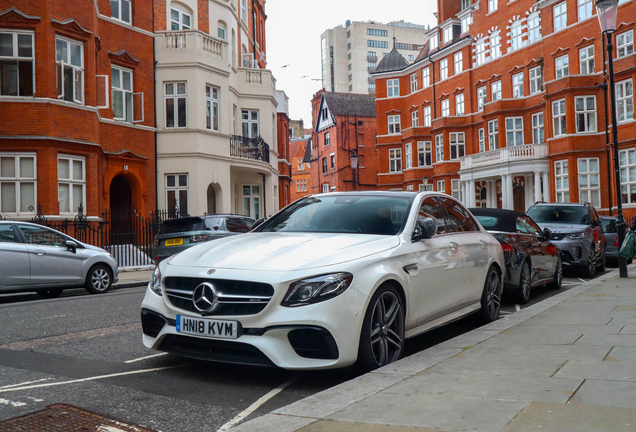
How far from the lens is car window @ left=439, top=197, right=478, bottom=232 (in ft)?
22.6

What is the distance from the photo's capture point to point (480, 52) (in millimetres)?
43562

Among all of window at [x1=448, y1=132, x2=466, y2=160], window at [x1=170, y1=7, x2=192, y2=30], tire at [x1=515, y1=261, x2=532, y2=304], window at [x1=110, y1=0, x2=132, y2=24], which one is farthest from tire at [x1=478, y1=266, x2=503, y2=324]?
window at [x1=448, y1=132, x2=466, y2=160]

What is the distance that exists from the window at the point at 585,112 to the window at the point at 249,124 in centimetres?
1695

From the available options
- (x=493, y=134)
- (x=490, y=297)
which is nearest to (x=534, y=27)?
(x=493, y=134)

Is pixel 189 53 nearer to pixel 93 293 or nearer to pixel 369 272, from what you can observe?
pixel 93 293

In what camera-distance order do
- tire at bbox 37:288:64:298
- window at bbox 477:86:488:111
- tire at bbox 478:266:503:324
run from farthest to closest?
window at bbox 477:86:488:111
tire at bbox 37:288:64:298
tire at bbox 478:266:503:324

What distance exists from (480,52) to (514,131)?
7658 millimetres

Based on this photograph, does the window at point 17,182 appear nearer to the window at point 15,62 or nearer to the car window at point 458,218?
the window at point 15,62

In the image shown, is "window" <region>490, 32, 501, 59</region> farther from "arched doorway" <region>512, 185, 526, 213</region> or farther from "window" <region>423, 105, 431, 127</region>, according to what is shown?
"arched doorway" <region>512, 185, 526, 213</region>

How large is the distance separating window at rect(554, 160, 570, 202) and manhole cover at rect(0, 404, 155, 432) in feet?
109

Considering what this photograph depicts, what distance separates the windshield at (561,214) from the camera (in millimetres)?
14984

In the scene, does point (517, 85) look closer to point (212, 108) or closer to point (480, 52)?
point (480, 52)

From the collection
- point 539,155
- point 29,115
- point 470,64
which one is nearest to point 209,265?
point 29,115

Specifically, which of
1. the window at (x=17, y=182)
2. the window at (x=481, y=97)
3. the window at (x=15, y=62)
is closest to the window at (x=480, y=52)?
the window at (x=481, y=97)
